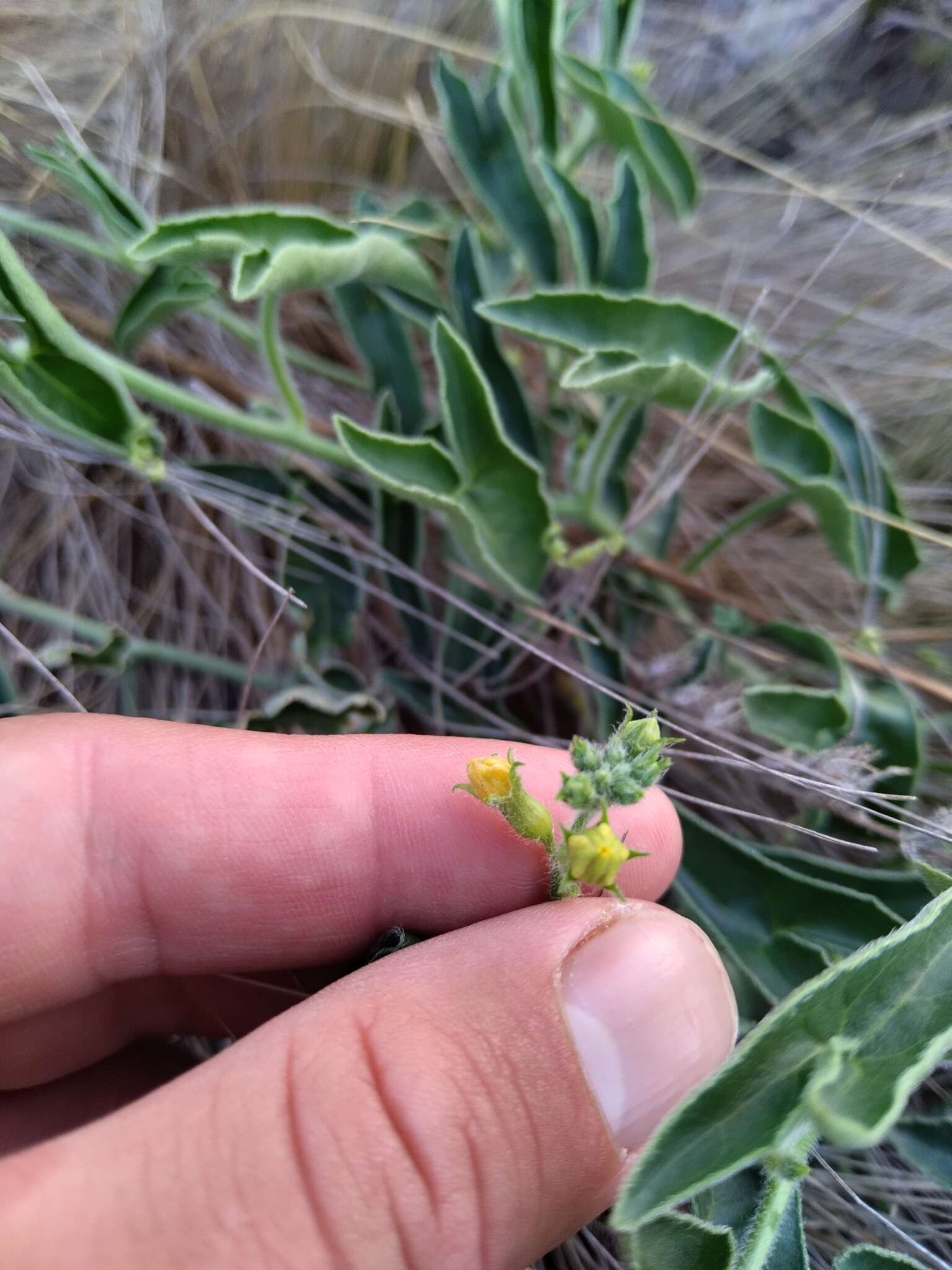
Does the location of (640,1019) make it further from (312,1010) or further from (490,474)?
(490,474)

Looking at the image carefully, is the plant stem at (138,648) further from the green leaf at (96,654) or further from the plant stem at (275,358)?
the plant stem at (275,358)

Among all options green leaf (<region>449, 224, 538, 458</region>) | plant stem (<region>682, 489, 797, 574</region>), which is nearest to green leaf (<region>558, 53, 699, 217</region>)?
green leaf (<region>449, 224, 538, 458</region>)

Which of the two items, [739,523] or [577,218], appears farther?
[739,523]

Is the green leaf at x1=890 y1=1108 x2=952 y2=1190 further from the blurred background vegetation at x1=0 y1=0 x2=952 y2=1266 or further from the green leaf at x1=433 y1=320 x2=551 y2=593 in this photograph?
the green leaf at x1=433 y1=320 x2=551 y2=593

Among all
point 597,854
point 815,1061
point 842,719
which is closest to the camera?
point 815,1061

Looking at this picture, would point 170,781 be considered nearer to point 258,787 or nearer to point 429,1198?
point 258,787

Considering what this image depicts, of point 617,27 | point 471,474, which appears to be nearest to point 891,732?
point 471,474

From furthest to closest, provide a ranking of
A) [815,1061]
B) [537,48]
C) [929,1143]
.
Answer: [537,48] < [929,1143] < [815,1061]
